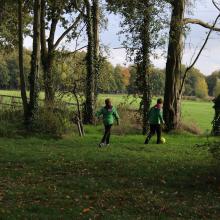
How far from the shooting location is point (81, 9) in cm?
3553

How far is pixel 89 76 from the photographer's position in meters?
28.6

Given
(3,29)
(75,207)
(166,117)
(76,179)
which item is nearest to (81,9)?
(3,29)

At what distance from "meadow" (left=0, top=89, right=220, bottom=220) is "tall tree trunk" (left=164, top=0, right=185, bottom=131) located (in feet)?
28.2

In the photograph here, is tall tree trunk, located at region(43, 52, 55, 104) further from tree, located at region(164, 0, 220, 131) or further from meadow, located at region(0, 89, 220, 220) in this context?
tree, located at region(164, 0, 220, 131)

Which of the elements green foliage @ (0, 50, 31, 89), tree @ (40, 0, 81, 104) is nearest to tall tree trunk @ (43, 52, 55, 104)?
tree @ (40, 0, 81, 104)

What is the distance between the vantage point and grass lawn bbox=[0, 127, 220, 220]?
995 centimetres

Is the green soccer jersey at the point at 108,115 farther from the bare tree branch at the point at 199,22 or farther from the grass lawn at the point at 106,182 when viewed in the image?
the bare tree branch at the point at 199,22

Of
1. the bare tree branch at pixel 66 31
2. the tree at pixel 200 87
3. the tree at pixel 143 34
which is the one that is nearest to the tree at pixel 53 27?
the bare tree branch at pixel 66 31

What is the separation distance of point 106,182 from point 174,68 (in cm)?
1714

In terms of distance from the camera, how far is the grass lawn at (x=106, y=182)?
9945 millimetres

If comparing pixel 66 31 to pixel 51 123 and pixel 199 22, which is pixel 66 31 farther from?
pixel 51 123

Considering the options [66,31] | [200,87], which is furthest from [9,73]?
[66,31]

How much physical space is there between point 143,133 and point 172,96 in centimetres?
378

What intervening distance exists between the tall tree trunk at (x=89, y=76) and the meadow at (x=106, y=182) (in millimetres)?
8863
